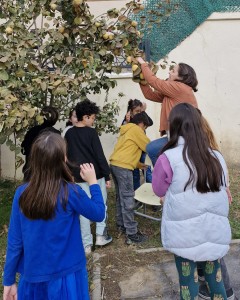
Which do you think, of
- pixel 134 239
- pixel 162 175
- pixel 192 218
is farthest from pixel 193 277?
pixel 134 239

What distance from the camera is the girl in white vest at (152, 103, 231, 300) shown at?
2.53 metres

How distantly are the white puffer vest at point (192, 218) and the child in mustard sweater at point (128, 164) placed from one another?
5.72 feet

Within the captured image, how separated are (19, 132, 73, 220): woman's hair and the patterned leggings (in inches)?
41.8

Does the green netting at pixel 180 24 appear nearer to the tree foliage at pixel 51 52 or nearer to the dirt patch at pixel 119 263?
the tree foliage at pixel 51 52

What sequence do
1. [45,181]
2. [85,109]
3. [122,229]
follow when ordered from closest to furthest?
[45,181] → [85,109] → [122,229]

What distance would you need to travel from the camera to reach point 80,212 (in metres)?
2.20

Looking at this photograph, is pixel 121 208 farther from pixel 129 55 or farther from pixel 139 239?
pixel 129 55

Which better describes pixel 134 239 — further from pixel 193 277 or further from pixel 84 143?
pixel 193 277

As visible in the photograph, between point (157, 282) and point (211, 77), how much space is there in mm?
4278

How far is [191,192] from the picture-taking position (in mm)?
2539

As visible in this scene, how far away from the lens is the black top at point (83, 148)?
4.03 meters

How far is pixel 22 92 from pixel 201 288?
2445 mm

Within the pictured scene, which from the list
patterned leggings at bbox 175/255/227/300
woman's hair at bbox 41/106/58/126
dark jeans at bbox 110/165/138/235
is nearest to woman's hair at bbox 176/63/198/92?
dark jeans at bbox 110/165/138/235

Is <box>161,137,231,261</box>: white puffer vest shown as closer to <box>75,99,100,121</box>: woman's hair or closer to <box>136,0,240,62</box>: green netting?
<box>75,99,100,121</box>: woman's hair
